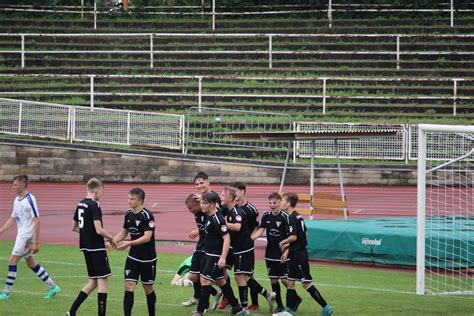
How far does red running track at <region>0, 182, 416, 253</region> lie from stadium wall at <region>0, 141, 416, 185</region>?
35 centimetres

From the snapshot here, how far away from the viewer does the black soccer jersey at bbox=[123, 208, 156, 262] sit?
13602mm

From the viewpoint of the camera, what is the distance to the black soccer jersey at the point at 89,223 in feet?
44.9

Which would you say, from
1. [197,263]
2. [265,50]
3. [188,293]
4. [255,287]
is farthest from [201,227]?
[265,50]

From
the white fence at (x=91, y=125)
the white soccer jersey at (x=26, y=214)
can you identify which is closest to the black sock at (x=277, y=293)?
the white soccer jersey at (x=26, y=214)

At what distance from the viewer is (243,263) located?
582 inches

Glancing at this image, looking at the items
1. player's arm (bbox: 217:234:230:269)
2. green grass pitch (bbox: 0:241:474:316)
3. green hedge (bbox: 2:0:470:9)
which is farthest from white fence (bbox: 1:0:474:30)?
player's arm (bbox: 217:234:230:269)

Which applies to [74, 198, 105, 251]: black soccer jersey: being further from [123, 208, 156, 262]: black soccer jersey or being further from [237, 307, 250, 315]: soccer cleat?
[237, 307, 250, 315]: soccer cleat

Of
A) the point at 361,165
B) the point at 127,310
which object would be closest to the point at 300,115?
the point at 361,165

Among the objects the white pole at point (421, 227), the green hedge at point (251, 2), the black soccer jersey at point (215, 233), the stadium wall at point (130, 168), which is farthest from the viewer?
the green hedge at point (251, 2)

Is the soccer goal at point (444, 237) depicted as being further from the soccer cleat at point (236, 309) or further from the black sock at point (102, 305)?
the black sock at point (102, 305)

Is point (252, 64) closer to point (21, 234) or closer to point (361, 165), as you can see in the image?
point (361, 165)

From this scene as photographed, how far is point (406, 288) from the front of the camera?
17.5 m

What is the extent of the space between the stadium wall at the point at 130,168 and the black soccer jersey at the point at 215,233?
18.1 metres

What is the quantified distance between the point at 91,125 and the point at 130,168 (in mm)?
1958
